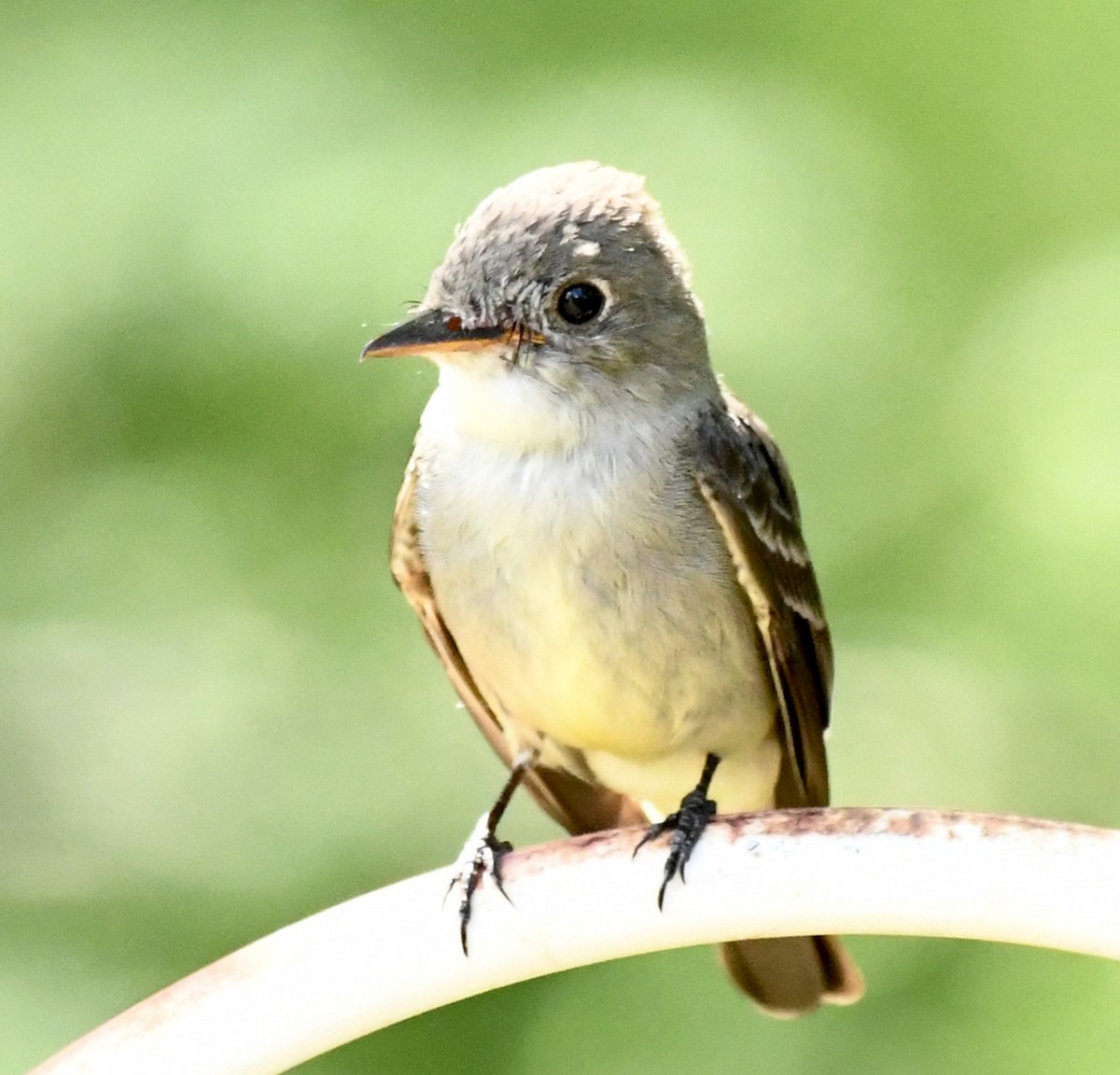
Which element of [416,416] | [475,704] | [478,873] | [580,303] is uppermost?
[416,416]

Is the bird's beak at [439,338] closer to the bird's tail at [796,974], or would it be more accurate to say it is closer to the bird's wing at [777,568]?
the bird's wing at [777,568]

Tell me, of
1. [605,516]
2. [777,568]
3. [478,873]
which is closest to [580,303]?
[605,516]

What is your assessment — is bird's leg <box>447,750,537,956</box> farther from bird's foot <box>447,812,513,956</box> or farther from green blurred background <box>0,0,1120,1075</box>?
green blurred background <box>0,0,1120,1075</box>

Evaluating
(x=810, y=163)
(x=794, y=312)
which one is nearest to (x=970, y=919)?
(x=794, y=312)

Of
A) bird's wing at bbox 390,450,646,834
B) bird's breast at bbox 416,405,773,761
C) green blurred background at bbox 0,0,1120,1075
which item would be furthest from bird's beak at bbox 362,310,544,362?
green blurred background at bbox 0,0,1120,1075

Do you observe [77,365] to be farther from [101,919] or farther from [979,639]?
[979,639]

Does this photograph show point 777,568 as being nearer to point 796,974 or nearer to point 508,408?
point 508,408

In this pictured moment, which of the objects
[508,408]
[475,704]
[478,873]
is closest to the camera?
[478,873]
